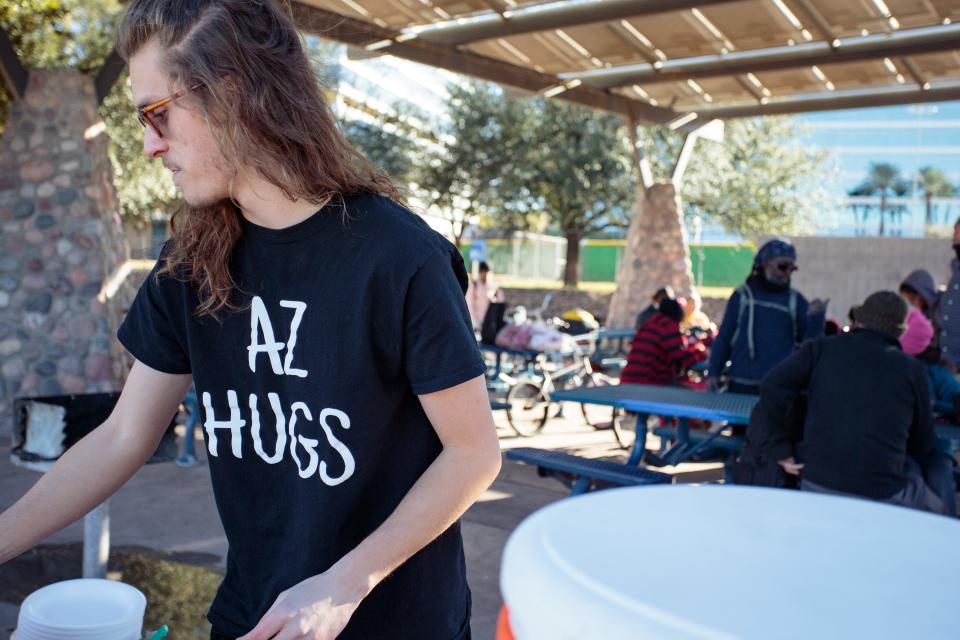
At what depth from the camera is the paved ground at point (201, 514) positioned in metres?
4.52

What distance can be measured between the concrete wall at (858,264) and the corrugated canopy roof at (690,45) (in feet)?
20.1

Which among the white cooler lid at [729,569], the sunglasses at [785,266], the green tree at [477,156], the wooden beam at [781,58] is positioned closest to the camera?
the white cooler lid at [729,569]

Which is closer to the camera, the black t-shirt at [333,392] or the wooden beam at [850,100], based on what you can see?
the black t-shirt at [333,392]

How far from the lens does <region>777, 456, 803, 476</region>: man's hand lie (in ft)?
13.7

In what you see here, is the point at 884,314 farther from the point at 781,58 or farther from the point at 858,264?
the point at 858,264

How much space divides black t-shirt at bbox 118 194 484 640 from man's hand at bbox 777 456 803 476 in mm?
3095

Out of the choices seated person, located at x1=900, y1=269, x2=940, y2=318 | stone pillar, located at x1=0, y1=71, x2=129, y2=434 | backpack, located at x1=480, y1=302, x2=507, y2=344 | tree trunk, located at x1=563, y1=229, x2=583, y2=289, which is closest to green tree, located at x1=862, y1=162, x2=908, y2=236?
tree trunk, located at x1=563, y1=229, x2=583, y2=289

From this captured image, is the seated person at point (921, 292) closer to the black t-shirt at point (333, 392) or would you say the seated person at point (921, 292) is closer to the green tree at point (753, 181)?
the black t-shirt at point (333, 392)

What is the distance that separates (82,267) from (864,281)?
13734mm

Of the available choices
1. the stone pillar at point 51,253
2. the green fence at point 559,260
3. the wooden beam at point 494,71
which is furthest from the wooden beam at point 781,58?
the green fence at point 559,260

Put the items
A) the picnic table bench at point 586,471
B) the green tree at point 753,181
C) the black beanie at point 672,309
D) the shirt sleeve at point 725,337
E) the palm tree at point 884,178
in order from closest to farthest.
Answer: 1. the picnic table bench at point 586,471
2. the shirt sleeve at point 725,337
3. the black beanie at point 672,309
4. the green tree at point 753,181
5. the palm tree at point 884,178

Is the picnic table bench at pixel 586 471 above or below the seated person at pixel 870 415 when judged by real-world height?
below

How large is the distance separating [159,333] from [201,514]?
14.0 feet

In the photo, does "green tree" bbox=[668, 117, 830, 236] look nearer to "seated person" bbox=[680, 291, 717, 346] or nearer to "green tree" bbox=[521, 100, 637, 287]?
"green tree" bbox=[521, 100, 637, 287]
